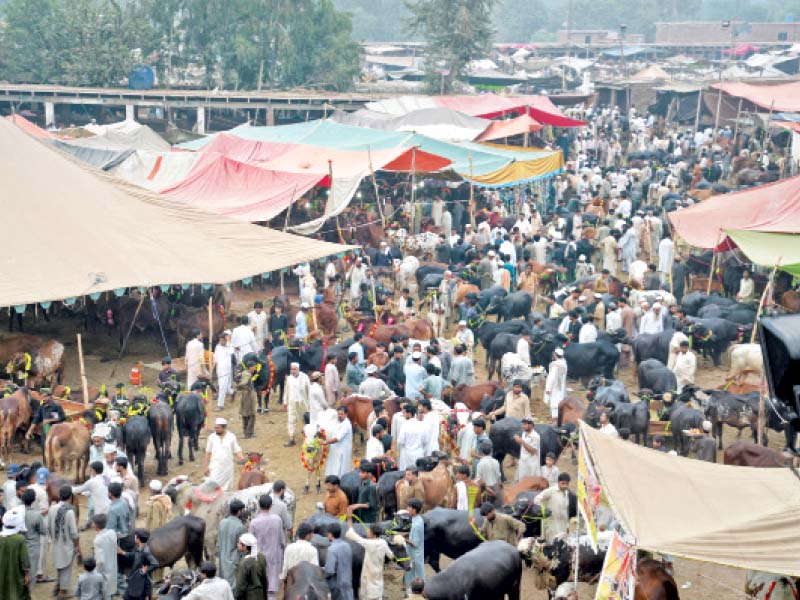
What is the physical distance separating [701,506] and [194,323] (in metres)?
12.1

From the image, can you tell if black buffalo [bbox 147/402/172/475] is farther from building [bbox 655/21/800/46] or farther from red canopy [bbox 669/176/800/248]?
building [bbox 655/21/800/46]

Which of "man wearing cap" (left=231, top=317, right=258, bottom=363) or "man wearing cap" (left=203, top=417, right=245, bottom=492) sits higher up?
"man wearing cap" (left=203, top=417, right=245, bottom=492)

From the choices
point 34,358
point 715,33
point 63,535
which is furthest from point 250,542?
point 715,33

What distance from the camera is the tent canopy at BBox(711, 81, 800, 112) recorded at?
40375 millimetres

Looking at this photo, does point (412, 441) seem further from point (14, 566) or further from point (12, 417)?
point (12, 417)

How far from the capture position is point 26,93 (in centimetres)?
4684

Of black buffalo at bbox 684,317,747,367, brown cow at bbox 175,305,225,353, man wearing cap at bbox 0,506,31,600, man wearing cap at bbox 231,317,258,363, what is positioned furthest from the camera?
brown cow at bbox 175,305,225,353

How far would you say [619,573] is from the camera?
8.76m

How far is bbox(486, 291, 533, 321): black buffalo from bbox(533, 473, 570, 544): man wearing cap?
29.8ft

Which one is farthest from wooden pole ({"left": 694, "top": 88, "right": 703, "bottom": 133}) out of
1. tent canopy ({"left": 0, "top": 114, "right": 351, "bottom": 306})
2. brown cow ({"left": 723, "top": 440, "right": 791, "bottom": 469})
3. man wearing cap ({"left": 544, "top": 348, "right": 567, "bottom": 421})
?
brown cow ({"left": 723, "top": 440, "right": 791, "bottom": 469})

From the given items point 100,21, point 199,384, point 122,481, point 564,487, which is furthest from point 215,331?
point 100,21

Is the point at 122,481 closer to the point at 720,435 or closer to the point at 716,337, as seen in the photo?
the point at 720,435

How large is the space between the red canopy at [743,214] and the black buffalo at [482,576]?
418 inches

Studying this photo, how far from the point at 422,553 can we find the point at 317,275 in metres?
13.3
